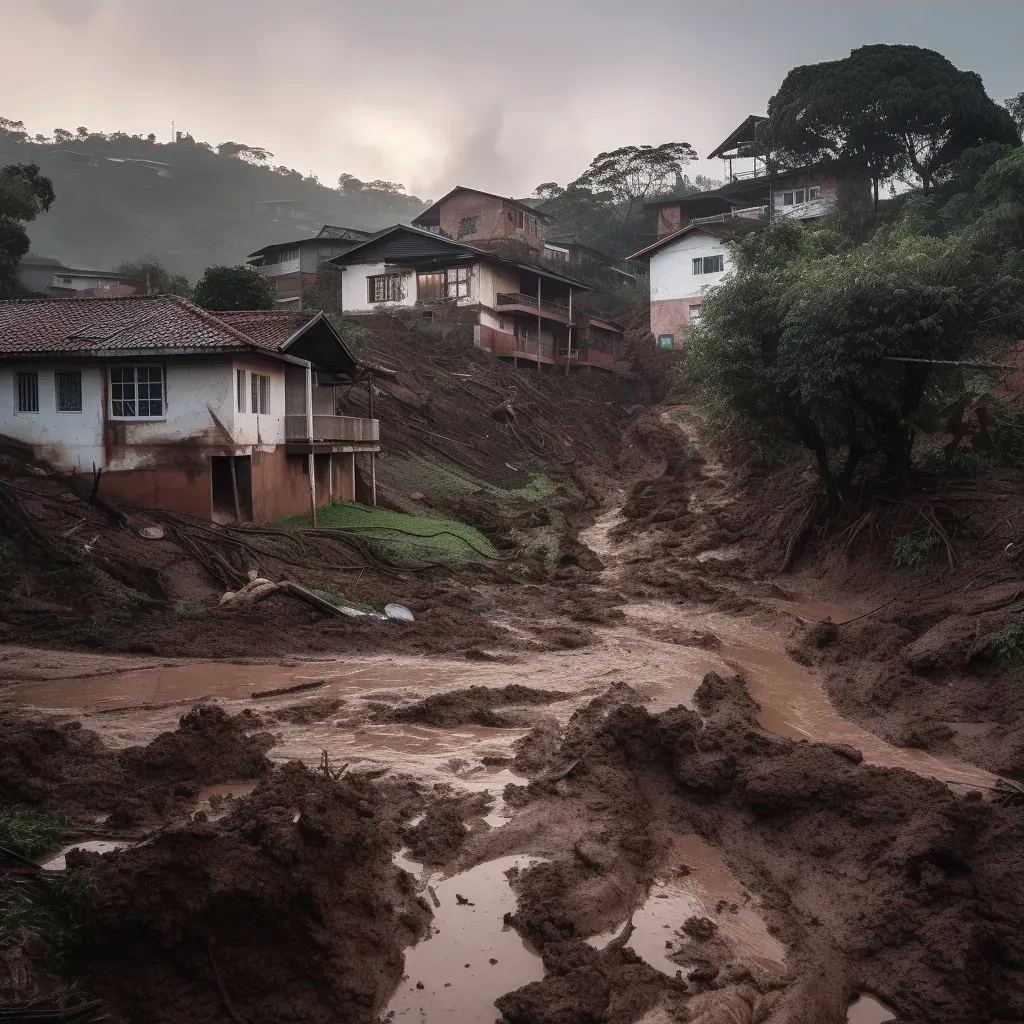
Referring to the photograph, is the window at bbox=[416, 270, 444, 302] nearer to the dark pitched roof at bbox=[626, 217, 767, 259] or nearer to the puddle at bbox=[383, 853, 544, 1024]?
the dark pitched roof at bbox=[626, 217, 767, 259]

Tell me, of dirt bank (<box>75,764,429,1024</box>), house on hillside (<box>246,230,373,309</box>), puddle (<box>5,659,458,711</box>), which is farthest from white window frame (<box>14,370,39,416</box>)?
house on hillside (<box>246,230,373,309</box>)

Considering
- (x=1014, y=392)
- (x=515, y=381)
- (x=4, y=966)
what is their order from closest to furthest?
(x=4, y=966) → (x=1014, y=392) → (x=515, y=381)

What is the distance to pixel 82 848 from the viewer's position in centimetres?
780

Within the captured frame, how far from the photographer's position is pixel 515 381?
42.8 metres

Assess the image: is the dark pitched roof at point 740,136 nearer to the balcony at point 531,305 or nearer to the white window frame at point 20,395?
the balcony at point 531,305

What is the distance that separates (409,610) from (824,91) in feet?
114

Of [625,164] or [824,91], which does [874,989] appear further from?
[625,164]

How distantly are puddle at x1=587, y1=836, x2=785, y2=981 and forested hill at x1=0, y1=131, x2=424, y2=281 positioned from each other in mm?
78329

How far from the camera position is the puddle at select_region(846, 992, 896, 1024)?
6.44 m

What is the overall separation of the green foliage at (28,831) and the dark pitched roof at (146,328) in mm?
13993

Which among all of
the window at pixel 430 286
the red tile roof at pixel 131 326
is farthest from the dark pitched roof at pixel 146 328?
the window at pixel 430 286

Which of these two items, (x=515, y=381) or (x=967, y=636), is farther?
(x=515, y=381)

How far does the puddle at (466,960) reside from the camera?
6406 millimetres

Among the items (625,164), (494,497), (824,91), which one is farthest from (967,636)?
(625,164)
